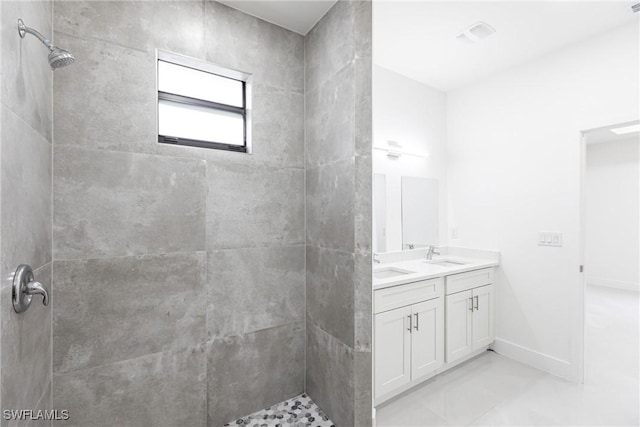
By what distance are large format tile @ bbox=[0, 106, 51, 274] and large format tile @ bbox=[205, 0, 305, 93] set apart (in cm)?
102

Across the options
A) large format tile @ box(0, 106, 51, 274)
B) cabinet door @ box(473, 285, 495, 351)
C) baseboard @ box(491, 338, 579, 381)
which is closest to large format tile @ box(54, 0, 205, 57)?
large format tile @ box(0, 106, 51, 274)

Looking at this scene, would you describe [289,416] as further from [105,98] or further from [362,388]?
[105,98]

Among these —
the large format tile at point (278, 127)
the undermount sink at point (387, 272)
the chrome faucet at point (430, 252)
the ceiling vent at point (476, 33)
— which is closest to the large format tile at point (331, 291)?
the large format tile at point (278, 127)

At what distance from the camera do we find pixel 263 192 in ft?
6.17

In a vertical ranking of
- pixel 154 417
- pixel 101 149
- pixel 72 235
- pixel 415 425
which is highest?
pixel 101 149

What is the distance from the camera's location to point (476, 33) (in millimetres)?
2301

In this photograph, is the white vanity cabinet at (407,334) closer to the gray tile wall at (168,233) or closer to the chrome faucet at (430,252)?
the gray tile wall at (168,233)

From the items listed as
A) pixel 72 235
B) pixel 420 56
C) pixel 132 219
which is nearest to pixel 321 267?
pixel 132 219

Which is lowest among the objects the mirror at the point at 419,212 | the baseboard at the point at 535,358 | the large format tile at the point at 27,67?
the baseboard at the point at 535,358

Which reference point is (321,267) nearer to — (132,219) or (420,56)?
(132,219)

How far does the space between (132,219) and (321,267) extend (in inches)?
43.5

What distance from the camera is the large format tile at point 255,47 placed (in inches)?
67.9

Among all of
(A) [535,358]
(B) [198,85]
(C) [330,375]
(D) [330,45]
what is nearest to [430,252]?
(A) [535,358]

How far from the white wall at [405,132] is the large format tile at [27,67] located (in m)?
2.31
